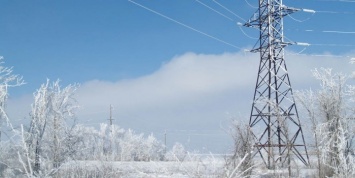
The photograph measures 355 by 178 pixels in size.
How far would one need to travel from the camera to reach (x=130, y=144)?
76.5 m

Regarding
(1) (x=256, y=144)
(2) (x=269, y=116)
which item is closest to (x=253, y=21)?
(2) (x=269, y=116)

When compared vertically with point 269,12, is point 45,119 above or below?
below

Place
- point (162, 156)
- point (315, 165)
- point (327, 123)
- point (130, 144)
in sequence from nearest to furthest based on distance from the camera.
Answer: point (327, 123), point (315, 165), point (130, 144), point (162, 156)

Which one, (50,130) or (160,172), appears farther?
(50,130)

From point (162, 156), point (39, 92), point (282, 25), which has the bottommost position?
point (162, 156)

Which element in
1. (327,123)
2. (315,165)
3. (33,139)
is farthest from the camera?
(315,165)

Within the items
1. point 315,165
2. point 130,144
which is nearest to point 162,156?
point 130,144

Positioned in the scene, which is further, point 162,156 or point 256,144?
point 162,156

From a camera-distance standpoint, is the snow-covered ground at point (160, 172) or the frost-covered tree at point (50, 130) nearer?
the snow-covered ground at point (160, 172)

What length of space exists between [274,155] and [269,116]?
225cm

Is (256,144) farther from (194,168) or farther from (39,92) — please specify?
(194,168)

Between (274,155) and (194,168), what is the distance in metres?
17.3

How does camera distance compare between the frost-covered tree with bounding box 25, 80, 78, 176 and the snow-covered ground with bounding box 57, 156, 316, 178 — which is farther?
the frost-covered tree with bounding box 25, 80, 78, 176

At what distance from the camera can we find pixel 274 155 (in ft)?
79.6
